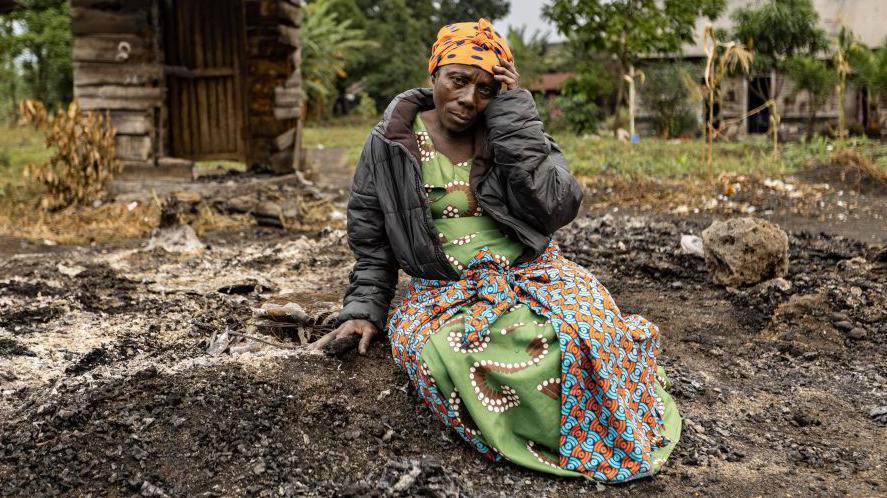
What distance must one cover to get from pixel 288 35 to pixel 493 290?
24.2 feet

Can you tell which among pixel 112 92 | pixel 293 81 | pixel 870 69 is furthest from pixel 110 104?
pixel 870 69

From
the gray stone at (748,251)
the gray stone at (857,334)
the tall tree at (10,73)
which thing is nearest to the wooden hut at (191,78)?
the gray stone at (748,251)

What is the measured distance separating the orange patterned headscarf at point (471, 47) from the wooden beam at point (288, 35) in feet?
22.5

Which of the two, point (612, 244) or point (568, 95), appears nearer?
point (612, 244)

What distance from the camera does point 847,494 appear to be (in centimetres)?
269

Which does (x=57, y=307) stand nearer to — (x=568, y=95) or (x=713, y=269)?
(x=713, y=269)

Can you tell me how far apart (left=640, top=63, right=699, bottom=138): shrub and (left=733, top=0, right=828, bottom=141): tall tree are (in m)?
1.51

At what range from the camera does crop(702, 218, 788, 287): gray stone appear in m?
4.88

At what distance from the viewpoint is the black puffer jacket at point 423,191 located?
2.95 m

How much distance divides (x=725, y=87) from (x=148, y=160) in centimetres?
1464

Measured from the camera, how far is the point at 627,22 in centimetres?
1491

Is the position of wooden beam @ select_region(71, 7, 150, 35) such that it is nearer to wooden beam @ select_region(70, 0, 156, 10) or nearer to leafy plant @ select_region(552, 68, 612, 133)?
wooden beam @ select_region(70, 0, 156, 10)

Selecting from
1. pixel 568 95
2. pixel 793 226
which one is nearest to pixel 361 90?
pixel 568 95

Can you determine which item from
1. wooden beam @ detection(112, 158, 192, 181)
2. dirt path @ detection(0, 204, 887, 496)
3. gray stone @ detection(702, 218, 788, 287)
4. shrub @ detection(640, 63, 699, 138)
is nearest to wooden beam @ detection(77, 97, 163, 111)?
wooden beam @ detection(112, 158, 192, 181)
